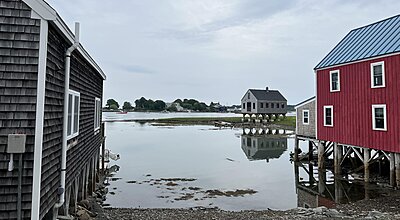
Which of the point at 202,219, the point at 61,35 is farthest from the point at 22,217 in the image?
the point at 202,219

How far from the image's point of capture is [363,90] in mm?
15883

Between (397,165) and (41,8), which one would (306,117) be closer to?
(397,165)

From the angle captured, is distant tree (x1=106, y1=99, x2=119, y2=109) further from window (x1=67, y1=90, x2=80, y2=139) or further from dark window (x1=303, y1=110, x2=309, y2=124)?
window (x1=67, y1=90, x2=80, y2=139)

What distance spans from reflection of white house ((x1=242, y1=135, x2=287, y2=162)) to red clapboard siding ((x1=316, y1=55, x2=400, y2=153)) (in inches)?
340

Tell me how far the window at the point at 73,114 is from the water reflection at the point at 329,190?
953 centimetres

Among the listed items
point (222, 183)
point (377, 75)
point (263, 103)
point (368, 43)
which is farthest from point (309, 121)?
point (263, 103)

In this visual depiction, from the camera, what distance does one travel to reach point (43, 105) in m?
5.33

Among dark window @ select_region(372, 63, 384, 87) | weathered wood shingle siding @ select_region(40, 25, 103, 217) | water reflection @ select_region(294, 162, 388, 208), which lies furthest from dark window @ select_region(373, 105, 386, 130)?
weathered wood shingle siding @ select_region(40, 25, 103, 217)

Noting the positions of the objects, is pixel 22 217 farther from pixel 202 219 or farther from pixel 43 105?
pixel 202 219

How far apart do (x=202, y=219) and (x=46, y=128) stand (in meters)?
6.14

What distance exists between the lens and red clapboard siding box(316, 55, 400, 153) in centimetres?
1405

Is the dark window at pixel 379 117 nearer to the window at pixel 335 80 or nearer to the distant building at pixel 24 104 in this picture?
the window at pixel 335 80

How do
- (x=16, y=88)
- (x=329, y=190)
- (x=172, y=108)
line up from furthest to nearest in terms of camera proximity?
1. (x=172, y=108)
2. (x=329, y=190)
3. (x=16, y=88)

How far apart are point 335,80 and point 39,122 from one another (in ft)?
54.6
